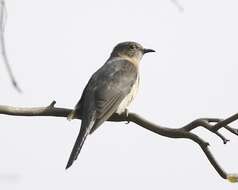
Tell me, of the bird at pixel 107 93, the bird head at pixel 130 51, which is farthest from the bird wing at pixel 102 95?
the bird head at pixel 130 51

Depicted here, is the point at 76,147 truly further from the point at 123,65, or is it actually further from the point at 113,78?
the point at 123,65

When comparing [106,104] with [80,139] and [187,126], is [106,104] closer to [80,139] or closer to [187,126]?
[80,139]

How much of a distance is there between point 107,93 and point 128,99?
30 centimetres

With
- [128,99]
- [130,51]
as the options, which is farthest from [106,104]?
[130,51]

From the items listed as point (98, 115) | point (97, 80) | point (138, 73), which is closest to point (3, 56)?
point (98, 115)

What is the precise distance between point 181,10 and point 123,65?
4.50 meters

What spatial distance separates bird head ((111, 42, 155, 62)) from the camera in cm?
904

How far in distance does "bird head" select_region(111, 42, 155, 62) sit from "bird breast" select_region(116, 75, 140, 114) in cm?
113

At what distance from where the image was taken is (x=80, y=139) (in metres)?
6.06

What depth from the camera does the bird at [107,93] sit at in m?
6.34

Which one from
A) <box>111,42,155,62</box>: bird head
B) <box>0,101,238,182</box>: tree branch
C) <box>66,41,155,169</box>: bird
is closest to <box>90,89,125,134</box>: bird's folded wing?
<box>66,41,155,169</box>: bird

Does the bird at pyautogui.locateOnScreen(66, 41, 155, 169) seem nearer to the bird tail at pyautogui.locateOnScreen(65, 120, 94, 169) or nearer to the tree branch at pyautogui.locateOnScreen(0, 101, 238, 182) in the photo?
the bird tail at pyautogui.locateOnScreen(65, 120, 94, 169)

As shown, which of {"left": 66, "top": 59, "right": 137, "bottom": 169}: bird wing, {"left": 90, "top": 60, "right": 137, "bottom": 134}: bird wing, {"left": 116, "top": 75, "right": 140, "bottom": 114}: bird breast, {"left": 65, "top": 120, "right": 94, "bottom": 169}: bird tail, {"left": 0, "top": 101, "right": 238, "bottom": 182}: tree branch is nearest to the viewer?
{"left": 0, "top": 101, "right": 238, "bottom": 182}: tree branch

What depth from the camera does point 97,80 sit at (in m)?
7.45
